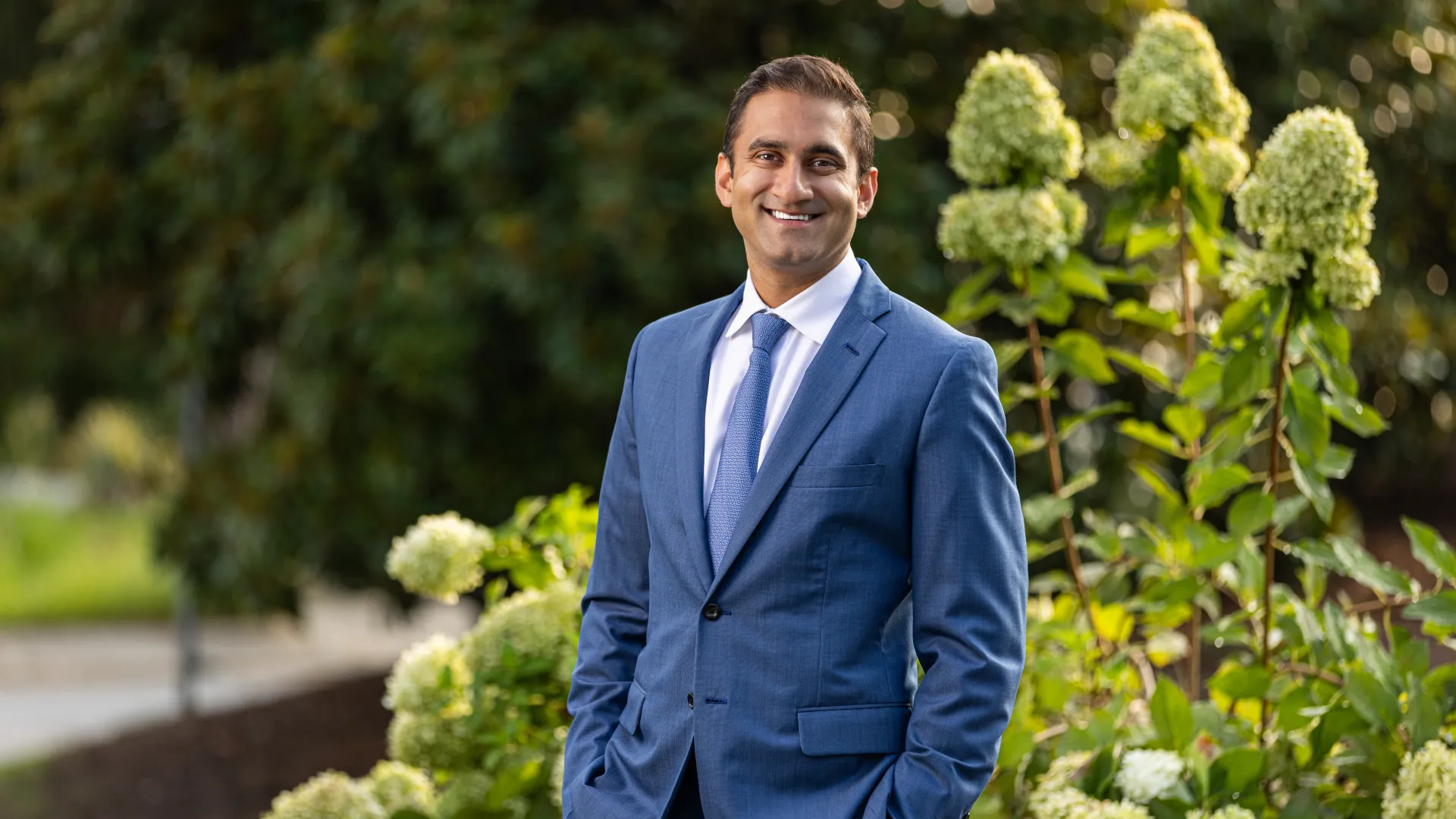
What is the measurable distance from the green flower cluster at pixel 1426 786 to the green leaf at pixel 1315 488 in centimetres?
45

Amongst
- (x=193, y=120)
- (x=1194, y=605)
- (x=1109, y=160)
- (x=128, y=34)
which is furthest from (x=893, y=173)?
(x=128, y=34)

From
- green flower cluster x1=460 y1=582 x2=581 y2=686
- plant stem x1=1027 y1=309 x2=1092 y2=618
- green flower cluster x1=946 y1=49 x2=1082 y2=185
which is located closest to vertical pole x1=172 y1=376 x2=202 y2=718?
green flower cluster x1=460 y1=582 x2=581 y2=686

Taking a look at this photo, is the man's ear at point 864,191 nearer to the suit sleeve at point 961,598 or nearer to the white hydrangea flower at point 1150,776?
the suit sleeve at point 961,598

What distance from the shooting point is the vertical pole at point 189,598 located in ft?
21.7

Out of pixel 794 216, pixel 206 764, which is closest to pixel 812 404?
pixel 794 216

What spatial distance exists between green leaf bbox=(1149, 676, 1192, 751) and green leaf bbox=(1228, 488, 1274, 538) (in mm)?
331

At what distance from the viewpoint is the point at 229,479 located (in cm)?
602

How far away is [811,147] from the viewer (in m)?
1.87

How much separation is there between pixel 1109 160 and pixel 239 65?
4.64m

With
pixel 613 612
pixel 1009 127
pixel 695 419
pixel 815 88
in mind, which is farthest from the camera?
pixel 1009 127

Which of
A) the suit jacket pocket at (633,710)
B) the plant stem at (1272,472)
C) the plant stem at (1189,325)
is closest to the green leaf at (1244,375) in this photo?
the plant stem at (1272,472)

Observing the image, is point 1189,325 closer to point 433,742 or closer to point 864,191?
point 864,191

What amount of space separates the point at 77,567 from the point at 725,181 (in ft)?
45.0

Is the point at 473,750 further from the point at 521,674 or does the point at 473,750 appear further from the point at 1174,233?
the point at 1174,233
